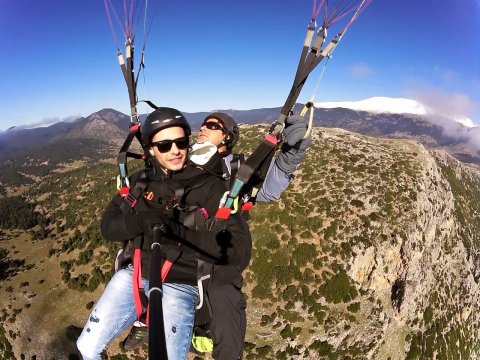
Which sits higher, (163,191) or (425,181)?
(163,191)

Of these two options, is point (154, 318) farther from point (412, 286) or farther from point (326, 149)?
point (326, 149)

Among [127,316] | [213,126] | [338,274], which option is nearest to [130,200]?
[127,316]

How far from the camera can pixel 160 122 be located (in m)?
5.19

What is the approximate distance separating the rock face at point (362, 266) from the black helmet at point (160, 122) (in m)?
38.0

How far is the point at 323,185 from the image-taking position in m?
53.4

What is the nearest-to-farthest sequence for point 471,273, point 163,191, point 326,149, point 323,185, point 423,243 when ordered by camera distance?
point 163,191 → point 423,243 → point 323,185 → point 326,149 → point 471,273

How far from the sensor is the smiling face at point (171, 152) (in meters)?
5.23

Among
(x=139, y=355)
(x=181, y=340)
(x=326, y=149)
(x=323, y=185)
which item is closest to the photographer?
(x=181, y=340)

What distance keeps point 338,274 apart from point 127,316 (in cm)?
4181

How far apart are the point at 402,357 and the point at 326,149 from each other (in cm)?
4058

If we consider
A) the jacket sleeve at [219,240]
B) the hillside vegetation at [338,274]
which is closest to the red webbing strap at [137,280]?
the jacket sleeve at [219,240]

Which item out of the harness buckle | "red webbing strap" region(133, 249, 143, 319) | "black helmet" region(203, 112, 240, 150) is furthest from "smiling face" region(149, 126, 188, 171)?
"black helmet" region(203, 112, 240, 150)

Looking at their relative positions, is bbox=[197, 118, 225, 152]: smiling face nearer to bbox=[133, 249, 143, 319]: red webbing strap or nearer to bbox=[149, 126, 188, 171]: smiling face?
bbox=[149, 126, 188, 171]: smiling face

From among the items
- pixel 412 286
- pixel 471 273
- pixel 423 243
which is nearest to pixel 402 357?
pixel 412 286
